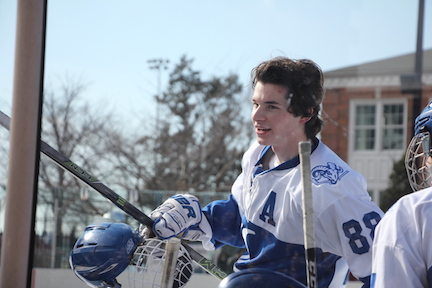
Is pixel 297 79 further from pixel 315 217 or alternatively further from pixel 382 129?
pixel 382 129

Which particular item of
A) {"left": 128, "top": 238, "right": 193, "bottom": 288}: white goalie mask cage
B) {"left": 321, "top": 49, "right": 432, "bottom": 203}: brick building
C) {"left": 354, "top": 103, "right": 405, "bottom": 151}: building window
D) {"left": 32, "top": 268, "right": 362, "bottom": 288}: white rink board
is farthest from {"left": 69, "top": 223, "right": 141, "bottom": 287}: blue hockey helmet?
{"left": 354, "top": 103, "right": 405, "bottom": 151}: building window

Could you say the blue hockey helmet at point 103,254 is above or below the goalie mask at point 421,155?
below

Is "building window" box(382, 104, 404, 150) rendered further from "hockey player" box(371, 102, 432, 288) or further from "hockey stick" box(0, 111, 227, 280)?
"hockey player" box(371, 102, 432, 288)

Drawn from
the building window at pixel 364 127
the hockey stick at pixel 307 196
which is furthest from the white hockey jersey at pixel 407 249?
the building window at pixel 364 127

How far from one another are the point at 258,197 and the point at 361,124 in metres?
3.28

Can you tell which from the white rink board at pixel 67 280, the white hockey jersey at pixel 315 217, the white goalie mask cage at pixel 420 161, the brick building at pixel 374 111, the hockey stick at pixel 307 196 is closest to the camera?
Result: the hockey stick at pixel 307 196

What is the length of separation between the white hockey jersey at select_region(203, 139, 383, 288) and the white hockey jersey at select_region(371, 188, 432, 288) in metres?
0.34

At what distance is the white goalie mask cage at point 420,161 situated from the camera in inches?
42.4

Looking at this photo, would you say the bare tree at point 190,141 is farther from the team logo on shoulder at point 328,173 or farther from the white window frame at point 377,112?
the team logo on shoulder at point 328,173

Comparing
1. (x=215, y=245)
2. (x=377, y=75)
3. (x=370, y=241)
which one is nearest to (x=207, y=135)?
(x=377, y=75)

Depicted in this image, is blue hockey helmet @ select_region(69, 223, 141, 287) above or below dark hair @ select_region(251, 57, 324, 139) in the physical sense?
below

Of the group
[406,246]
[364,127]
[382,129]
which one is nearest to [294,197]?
[406,246]

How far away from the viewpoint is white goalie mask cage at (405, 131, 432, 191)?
A: 1.08 meters

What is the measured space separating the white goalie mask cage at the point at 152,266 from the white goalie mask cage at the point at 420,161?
591 millimetres
